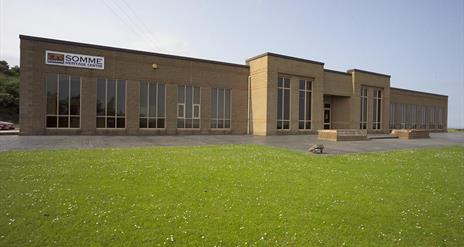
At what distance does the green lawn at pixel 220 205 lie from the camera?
16.2 ft

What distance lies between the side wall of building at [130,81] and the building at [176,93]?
Result: 0.06m

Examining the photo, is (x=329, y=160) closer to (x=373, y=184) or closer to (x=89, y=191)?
(x=373, y=184)

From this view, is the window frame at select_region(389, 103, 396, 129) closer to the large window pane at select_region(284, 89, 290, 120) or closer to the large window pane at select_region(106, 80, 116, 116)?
the large window pane at select_region(284, 89, 290, 120)

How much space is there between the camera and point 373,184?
Answer: 8.48 meters

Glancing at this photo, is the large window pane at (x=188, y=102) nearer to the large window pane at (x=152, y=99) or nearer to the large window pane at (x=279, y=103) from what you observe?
the large window pane at (x=152, y=99)

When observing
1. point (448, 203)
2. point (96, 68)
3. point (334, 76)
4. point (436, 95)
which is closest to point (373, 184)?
point (448, 203)

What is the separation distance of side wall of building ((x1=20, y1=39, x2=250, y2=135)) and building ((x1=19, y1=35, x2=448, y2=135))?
0.06 m

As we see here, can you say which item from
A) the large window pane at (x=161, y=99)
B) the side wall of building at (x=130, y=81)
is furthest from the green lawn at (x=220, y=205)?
Answer: the large window pane at (x=161, y=99)

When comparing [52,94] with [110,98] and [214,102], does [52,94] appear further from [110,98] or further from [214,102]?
[214,102]

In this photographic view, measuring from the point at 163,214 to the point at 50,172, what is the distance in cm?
456

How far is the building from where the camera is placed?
2280cm

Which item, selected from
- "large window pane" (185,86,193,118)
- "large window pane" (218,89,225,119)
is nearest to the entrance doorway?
"large window pane" (218,89,225,119)

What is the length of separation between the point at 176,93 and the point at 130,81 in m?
4.04

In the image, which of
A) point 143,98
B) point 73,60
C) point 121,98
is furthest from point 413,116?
point 73,60
